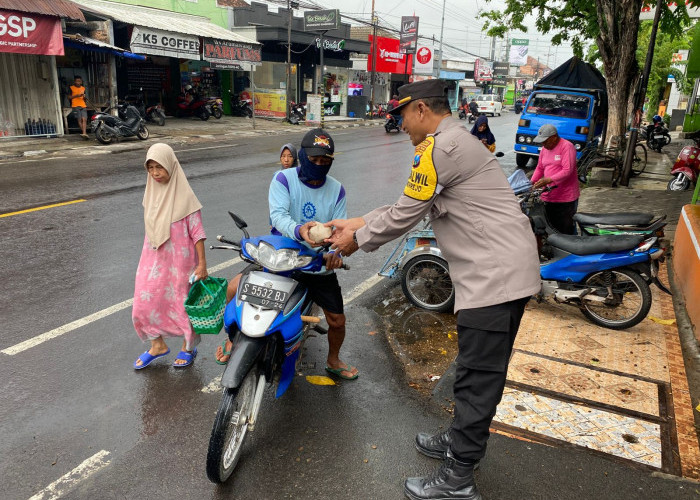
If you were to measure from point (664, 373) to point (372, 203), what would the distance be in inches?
239

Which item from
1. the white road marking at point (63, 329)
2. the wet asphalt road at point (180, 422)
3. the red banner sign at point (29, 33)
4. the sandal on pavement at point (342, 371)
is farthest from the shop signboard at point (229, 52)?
the sandal on pavement at point (342, 371)

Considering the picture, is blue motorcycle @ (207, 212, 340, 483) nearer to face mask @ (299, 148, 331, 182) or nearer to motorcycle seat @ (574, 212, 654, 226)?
face mask @ (299, 148, 331, 182)

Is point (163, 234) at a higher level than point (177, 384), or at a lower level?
higher

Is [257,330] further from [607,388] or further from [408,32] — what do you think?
[408,32]

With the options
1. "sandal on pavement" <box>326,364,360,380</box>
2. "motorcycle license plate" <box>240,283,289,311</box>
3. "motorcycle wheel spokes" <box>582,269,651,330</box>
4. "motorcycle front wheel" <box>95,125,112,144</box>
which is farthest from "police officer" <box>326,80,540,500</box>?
"motorcycle front wheel" <box>95,125,112,144</box>

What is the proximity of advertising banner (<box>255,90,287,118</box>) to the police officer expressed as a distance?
2617 centimetres

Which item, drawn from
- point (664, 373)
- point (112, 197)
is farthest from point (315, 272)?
point (112, 197)

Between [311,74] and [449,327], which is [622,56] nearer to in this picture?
[449,327]

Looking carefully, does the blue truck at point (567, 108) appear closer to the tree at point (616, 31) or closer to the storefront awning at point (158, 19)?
the tree at point (616, 31)

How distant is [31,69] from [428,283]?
616 inches

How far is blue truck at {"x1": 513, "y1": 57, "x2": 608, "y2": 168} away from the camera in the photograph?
46.1ft

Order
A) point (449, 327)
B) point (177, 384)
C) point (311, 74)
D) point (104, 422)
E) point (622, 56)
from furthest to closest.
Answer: point (311, 74)
point (622, 56)
point (449, 327)
point (177, 384)
point (104, 422)

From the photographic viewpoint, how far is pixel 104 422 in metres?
3.21

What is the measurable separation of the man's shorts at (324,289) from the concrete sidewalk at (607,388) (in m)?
0.95
